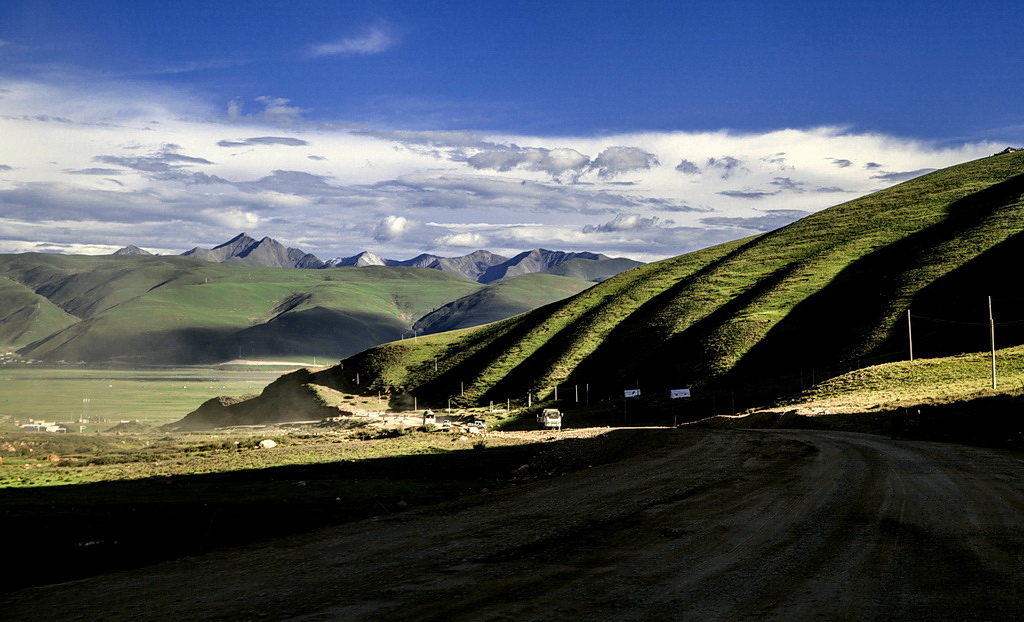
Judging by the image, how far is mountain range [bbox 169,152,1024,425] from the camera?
95.4 meters

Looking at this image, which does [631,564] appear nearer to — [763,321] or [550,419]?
[550,419]

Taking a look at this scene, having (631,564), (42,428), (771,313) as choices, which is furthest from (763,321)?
(42,428)

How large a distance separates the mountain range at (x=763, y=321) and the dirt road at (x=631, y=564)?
5371cm

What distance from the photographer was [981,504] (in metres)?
17.7

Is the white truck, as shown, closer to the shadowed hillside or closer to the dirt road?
the shadowed hillside

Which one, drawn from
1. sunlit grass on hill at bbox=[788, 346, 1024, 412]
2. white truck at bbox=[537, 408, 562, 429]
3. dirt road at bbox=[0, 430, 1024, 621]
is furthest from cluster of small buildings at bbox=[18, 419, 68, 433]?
dirt road at bbox=[0, 430, 1024, 621]

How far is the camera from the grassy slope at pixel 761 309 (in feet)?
337

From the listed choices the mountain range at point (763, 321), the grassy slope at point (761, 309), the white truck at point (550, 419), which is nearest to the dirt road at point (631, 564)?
the white truck at point (550, 419)

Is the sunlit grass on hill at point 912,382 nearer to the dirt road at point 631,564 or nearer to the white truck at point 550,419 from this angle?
the white truck at point 550,419

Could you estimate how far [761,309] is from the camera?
11712cm

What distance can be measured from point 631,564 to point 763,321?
106 metres

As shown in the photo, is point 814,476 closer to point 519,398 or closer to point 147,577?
point 147,577

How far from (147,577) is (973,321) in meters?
105

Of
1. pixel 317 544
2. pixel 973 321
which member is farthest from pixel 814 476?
pixel 973 321
